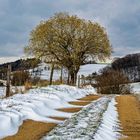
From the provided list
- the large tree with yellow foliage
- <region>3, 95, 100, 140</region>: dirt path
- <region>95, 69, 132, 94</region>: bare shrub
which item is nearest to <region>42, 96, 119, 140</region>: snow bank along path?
<region>3, 95, 100, 140</region>: dirt path

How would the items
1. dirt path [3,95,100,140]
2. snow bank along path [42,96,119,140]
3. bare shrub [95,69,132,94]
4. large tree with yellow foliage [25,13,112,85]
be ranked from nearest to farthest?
1. snow bank along path [42,96,119,140]
2. dirt path [3,95,100,140]
3. large tree with yellow foliage [25,13,112,85]
4. bare shrub [95,69,132,94]

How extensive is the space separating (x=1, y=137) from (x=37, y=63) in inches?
2112

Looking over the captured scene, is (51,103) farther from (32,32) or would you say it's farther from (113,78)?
(113,78)

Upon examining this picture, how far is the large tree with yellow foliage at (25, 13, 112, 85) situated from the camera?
191 feet

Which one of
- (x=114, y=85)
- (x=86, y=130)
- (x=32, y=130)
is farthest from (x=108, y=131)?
(x=114, y=85)

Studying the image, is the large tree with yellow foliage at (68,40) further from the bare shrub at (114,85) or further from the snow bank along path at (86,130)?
the snow bank along path at (86,130)

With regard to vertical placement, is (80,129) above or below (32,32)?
below

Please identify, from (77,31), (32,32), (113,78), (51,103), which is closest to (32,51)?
(32,32)

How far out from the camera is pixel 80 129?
10.8 meters

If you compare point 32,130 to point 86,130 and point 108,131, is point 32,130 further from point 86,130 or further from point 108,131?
point 108,131

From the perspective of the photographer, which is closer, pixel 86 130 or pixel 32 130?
pixel 86 130

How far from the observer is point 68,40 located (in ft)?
194

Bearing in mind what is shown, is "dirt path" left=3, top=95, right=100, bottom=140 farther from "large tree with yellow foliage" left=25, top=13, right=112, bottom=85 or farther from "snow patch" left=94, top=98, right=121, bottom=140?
"large tree with yellow foliage" left=25, top=13, right=112, bottom=85

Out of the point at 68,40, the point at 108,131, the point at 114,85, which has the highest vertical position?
the point at 68,40
